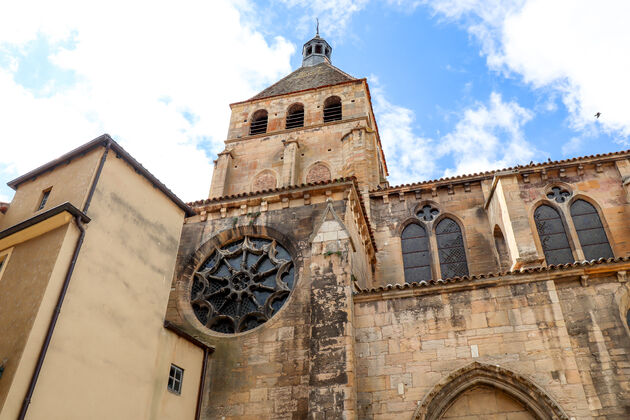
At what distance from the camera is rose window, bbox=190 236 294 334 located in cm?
1170

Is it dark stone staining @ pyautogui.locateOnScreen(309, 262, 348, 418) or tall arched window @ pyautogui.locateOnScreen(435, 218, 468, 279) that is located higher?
tall arched window @ pyautogui.locateOnScreen(435, 218, 468, 279)

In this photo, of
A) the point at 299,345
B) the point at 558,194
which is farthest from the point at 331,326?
the point at 558,194

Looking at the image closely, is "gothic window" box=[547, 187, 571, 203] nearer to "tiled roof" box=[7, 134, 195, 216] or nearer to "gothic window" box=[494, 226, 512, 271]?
"gothic window" box=[494, 226, 512, 271]

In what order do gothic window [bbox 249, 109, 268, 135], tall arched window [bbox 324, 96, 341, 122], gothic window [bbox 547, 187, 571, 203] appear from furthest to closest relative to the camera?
gothic window [bbox 249, 109, 268, 135]
tall arched window [bbox 324, 96, 341, 122]
gothic window [bbox 547, 187, 571, 203]

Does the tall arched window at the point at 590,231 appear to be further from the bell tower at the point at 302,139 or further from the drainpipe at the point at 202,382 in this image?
the drainpipe at the point at 202,382

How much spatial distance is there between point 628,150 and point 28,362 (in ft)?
55.6

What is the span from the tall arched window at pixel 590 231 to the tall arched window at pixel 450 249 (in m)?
3.35

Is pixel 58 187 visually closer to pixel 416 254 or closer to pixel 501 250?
pixel 416 254

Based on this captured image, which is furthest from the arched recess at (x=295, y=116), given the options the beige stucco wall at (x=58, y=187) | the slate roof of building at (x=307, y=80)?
the beige stucco wall at (x=58, y=187)

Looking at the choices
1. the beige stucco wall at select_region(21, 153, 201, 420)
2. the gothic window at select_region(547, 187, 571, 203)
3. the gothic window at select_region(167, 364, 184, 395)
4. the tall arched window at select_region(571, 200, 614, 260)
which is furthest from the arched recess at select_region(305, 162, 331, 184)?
the gothic window at select_region(167, 364, 184, 395)

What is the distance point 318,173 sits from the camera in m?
22.3

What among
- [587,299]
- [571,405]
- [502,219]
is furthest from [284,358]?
[502,219]

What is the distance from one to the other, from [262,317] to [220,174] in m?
12.5

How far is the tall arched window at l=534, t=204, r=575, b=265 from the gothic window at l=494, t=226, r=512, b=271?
1.04 m
